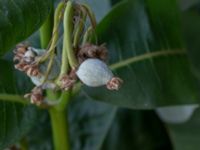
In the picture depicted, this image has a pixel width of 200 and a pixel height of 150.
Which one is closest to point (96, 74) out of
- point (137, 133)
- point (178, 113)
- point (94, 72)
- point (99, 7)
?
point (94, 72)

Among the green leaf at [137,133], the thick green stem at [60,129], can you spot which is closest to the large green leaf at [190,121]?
the green leaf at [137,133]

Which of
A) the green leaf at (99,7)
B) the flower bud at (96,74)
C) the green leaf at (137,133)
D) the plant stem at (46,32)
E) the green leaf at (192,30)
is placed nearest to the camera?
the flower bud at (96,74)

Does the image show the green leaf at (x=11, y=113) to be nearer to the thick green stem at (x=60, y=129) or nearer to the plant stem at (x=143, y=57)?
the thick green stem at (x=60, y=129)

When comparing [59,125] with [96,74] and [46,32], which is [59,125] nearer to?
[46,32]

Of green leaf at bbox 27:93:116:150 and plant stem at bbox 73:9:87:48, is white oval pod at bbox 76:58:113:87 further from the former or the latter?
green leaf at bbox 27:93:116:150

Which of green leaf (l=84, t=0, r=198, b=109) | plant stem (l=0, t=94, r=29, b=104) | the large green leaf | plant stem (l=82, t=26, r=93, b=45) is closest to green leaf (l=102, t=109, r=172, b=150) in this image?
the large green leaf

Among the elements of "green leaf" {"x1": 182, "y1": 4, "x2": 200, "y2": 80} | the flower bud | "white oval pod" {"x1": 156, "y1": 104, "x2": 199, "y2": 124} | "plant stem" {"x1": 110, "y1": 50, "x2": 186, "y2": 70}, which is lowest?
"white oval pod" {"x1": 156, "y1": 104, "x2": 199, "y2": 124}
